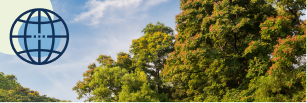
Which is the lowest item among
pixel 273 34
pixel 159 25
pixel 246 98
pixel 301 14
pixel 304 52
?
pixel 246 98

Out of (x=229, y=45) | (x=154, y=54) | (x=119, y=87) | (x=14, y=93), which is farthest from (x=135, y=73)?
(x=14, y=93)

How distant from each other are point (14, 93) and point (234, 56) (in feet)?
180

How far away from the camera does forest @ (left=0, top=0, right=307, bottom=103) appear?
41.6 ft

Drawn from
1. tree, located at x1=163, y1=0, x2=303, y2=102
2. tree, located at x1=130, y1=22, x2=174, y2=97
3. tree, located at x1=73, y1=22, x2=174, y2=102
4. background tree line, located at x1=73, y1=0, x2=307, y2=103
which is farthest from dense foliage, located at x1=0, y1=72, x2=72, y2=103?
tree, located at x1=163, y1=0, x2=303, y2=102

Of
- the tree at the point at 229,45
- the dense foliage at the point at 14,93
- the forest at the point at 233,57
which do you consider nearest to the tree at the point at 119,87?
the forest at the point at 233,57

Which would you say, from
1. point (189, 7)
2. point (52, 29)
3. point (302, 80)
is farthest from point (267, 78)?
point (52, 29)

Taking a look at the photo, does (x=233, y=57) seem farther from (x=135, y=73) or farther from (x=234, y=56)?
(x=135, y=73)

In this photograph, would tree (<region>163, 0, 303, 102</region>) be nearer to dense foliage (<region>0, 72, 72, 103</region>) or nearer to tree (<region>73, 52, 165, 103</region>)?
tree (<region>73, 52, 165, 103</region>)

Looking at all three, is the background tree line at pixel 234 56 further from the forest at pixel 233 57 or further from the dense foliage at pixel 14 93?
the dense foliage at pixel 14 93

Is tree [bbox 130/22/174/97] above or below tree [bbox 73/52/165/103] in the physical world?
above

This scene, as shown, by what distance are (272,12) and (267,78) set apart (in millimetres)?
5297

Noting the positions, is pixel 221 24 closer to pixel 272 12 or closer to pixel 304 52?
pixel 272 12

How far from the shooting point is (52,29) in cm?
1700

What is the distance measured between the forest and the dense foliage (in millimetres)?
31242
